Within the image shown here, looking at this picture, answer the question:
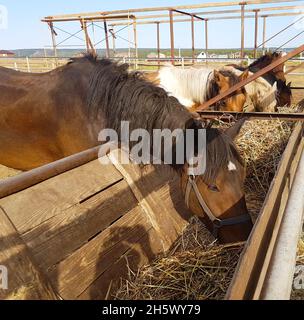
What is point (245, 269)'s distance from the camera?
85cm

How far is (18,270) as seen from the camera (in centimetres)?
119

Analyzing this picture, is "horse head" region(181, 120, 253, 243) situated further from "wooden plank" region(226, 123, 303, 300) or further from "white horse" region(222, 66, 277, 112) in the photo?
"white horse" region(222, 66, 277, 112)

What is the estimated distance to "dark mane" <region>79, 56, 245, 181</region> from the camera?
190 centimetres

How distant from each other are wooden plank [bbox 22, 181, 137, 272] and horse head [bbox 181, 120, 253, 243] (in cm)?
49

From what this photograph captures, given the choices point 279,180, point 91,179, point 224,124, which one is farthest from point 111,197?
point 224,124

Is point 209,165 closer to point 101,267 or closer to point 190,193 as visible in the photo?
point 190,193

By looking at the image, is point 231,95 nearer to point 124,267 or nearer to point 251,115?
point 251,115

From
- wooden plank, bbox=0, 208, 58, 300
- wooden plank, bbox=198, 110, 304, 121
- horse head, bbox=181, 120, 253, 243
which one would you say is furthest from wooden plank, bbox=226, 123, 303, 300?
wooden plank, bbox=198, 110, 304, 121

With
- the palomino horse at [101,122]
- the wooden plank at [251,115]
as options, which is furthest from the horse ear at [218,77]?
the palomino horse at [101,122]

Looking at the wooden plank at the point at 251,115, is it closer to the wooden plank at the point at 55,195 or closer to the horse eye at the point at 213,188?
the horse eye at the point at 213,188

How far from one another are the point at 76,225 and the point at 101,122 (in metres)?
0.97

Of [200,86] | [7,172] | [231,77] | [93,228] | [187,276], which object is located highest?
[231,77]

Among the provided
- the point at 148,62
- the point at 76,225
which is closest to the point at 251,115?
the point at 76,225

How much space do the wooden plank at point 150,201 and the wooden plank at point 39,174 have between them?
1.18 feet
